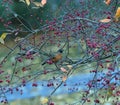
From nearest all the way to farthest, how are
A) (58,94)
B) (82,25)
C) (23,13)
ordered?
(82,25)
(58,94)
(23,13)

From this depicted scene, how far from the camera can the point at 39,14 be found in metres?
6.02

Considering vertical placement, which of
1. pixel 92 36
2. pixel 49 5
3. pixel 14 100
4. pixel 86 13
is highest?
pixel 49 5

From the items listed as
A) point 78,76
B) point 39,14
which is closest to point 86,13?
point 78,76

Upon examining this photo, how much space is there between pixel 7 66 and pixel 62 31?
2.97 m

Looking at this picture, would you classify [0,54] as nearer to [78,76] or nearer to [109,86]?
[78,76]

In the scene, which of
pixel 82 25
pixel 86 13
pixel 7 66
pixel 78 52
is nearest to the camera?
pixel 82 25

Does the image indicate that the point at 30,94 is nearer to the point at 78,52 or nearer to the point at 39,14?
the point at 78,52

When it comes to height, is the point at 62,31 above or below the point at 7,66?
above

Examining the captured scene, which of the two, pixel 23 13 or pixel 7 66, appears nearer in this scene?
pixel 7 66

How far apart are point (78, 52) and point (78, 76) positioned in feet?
2.33

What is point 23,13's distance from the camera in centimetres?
639

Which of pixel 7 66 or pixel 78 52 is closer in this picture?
pixel 78 52

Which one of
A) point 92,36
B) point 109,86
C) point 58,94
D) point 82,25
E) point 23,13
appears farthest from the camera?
point 23,13

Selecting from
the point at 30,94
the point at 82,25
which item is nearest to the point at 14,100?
the point at 30,94
